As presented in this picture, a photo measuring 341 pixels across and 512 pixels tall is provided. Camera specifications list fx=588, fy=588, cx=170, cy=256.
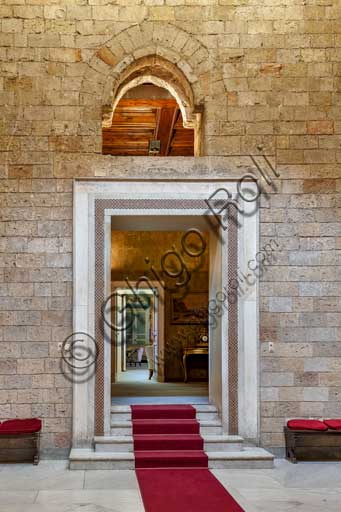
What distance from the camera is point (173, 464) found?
578 centimetres

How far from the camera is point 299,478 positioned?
5.52m

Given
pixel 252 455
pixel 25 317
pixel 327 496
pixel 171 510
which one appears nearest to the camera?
pixel 171 510

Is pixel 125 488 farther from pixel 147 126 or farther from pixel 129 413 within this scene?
pixel 147 126

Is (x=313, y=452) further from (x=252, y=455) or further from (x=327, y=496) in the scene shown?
(x=327, y=496)

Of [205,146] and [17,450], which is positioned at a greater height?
[205,146]

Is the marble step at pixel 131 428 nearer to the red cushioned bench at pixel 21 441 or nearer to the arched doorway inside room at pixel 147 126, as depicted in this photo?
the red cushioned bench at pixel 21 441

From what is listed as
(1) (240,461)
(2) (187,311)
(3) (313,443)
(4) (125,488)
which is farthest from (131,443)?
(2) (187,311)

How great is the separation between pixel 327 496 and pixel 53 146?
4363mm

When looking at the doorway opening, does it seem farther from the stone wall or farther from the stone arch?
the stone arch

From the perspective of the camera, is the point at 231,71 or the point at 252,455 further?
the point at 231,71

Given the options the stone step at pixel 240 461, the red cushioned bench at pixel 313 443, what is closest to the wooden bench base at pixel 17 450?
the stone step at pixel 240 461

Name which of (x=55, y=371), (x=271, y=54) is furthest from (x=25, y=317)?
(x=271, y=54)

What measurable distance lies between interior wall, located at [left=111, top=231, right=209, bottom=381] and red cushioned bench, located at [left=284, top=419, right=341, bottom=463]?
3.90 meters

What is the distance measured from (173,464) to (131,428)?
71 cm
